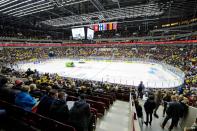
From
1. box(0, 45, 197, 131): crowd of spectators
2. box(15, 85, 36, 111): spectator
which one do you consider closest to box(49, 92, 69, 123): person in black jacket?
box(0, 45, 197, 131): crowd of spectators

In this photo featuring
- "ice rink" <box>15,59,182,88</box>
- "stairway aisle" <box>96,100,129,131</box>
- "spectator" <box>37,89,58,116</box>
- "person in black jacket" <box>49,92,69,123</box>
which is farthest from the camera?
"ice rink" <box>15,59,182,88</box>

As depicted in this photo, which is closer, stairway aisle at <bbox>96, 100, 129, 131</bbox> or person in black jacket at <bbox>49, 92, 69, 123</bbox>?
person in black jacket at <bbox>49, 92, 69, 123</bbox>

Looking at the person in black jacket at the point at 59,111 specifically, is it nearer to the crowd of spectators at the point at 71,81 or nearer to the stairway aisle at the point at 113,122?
the crowd of spectators at the point at 71,81

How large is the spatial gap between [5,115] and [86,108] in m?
1.69

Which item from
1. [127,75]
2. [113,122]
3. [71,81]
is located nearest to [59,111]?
[113,122]

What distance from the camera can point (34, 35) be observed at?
4541cm

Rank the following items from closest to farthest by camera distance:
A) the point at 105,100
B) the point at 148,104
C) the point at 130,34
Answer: the point at 148,104, the point at 105,100, the point at 130,34

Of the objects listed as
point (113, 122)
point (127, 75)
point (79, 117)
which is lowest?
point (127, 75)

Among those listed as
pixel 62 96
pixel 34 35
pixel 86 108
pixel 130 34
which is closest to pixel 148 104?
pixel 86 108

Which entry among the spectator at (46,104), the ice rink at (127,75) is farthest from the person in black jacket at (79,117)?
the ice rink at (127,75)

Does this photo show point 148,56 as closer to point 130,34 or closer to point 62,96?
point 130,34

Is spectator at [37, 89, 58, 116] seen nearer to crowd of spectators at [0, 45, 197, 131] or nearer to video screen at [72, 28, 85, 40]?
crowd of spectators at [0, 45, 197, 131]

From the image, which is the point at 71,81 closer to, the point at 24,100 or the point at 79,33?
the point at 24,100

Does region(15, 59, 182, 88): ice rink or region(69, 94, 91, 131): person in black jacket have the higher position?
region(69, 94, 91, 131): person in black jacket
